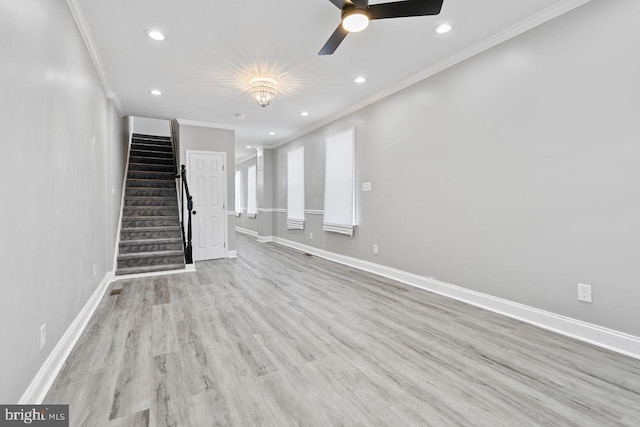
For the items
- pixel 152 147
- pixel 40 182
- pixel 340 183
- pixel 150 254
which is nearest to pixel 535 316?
pixel 340 183

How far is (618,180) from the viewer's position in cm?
215

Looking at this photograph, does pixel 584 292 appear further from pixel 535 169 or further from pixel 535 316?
pixel 535 169

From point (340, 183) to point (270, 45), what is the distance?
268 centimetres

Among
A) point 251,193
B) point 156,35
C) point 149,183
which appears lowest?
point 251,193

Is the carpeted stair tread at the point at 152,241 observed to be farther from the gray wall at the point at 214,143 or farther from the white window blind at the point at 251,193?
the white window blind at the point at 251,193

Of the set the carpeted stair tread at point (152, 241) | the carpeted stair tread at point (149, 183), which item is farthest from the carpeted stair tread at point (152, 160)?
the carpeted stair tread at point (152, 241)

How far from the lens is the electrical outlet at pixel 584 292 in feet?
7.52

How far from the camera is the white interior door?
5551 millimetres

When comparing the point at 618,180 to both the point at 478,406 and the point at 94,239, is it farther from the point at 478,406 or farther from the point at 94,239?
the point at 94,239

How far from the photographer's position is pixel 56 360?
6.09 ft

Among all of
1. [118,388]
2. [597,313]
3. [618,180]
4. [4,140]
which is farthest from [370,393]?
[618,180]

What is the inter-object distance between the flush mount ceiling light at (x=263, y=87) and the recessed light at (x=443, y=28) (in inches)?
79.2

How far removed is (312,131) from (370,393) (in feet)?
17.6

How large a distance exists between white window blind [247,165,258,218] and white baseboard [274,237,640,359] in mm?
5765
